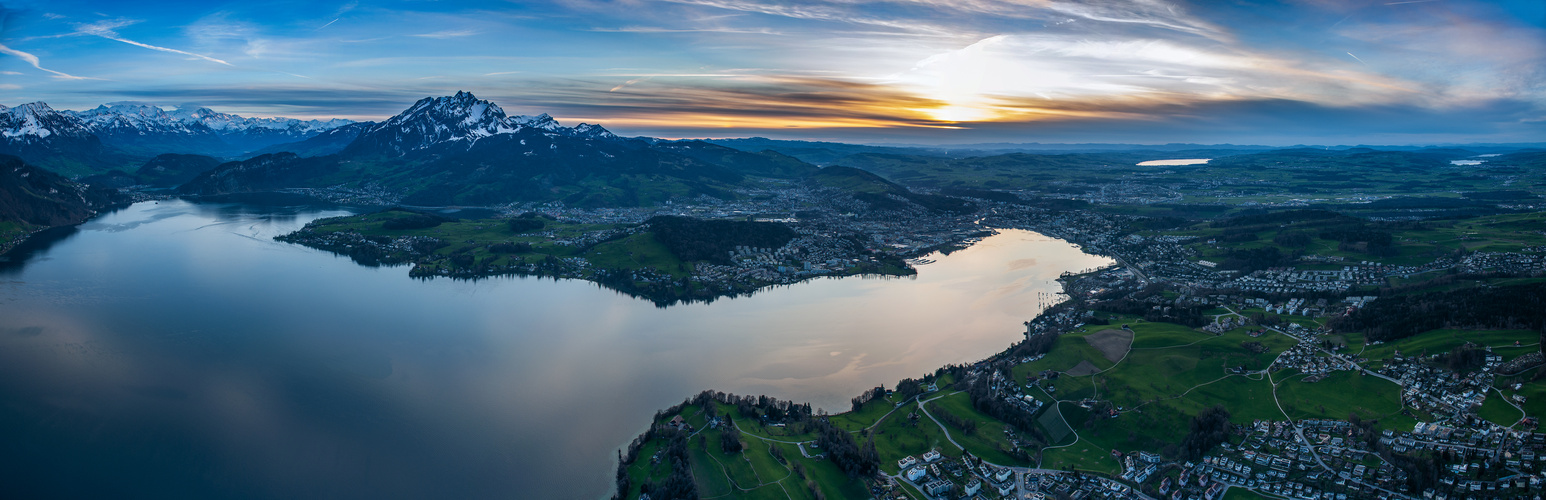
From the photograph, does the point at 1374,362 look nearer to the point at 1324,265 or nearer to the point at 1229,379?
the point at 1229,379

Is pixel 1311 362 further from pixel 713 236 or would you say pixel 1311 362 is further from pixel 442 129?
pixel 442 129

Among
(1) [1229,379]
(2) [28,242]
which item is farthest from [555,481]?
(2) [28,242]

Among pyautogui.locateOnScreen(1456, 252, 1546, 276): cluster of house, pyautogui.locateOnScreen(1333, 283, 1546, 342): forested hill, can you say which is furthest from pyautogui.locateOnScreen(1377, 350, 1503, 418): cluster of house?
pyautogui.locateOnScreen(1456, 252, 1546, 276): cluster of house

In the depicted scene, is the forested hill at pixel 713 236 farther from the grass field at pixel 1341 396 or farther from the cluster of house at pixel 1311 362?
the grass field at pixel 1341 396

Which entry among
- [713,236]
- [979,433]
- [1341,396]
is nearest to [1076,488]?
[979,433]

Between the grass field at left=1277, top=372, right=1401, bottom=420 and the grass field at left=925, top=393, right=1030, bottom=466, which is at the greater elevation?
the grass field at left=1277, top=372, right=1401, bottom=420

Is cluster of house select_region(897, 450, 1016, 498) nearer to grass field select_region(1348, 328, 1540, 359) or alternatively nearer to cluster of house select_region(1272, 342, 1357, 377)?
cluster of house select_region(1272, 342, 1357, 377)

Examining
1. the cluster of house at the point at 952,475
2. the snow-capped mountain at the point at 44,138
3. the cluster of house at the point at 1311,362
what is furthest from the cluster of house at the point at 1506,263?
the snow-capped mountain at the point at 44,138

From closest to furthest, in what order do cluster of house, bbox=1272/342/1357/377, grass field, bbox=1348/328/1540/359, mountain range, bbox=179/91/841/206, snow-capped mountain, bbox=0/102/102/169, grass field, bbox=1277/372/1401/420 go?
1. grass field, bbox=1277/372/1401/420
2. grass field, bbox=1348/328/1540/359
3. cluster of house, bbox=1272/342/1357/377
4. mountain range, bbox=179/91/841/206
5. snow-capped mountain, bbox=0/102/102/169
